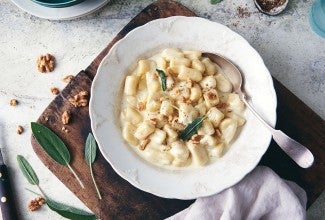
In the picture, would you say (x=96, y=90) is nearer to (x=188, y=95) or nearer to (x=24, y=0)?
(x=188, y=95)

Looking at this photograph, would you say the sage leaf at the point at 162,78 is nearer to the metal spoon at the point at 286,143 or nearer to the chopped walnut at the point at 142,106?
the chopped walnut at the point at 142,106

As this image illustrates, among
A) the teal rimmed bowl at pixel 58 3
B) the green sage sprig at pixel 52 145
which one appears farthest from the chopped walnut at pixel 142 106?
the teal rimmed bowl at pixel 58 3

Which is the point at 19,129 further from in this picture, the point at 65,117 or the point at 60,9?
the point at 60,9

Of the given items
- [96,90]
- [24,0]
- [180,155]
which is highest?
[24,0]

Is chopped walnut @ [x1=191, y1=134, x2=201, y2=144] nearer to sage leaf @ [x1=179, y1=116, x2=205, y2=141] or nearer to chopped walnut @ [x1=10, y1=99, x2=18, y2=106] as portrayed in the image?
sage leaf @ [x1=179, y1=116, x2=205, y2=141]

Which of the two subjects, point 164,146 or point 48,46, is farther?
point 48,46

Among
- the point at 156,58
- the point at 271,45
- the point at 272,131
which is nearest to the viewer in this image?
the point at 272,131

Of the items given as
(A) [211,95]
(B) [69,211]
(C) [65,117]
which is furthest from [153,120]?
(B) [69,211]

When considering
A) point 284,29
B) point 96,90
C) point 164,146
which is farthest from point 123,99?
point 284,29
